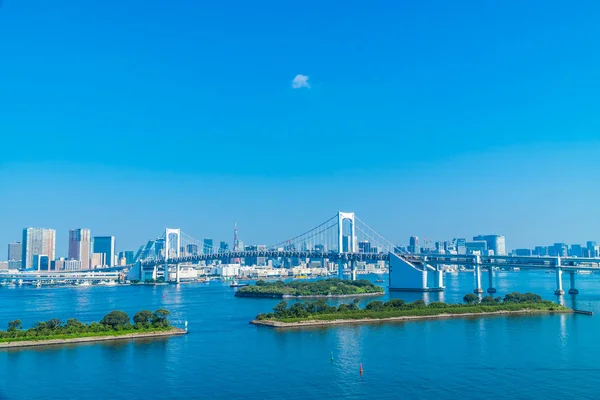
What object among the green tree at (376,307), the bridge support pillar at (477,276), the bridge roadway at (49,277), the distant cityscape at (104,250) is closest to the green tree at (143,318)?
the green tree at (376,307)

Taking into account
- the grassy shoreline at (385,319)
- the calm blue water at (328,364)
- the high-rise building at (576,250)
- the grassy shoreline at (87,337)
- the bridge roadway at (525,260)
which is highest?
the high-rise building at (576,250)

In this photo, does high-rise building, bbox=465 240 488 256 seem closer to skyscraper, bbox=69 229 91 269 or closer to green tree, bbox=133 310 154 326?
skyscraper, bbox=69 229 91 269

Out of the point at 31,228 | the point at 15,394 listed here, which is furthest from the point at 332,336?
the point at 31,228

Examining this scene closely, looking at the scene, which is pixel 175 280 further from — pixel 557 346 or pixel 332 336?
pixel 557 346

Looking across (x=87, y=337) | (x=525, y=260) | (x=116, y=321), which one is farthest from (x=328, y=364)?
(x=525, y=260)

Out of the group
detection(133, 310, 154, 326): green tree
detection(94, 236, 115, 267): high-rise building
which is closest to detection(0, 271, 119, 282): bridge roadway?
detection(94, 236, 115, 267): high-rise building

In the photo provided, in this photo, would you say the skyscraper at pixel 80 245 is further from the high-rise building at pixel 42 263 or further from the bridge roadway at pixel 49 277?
the bridge roadway at pixel 49 277

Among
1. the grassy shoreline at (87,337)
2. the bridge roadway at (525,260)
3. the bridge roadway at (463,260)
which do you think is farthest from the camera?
the bridge roadway at (463,260)
